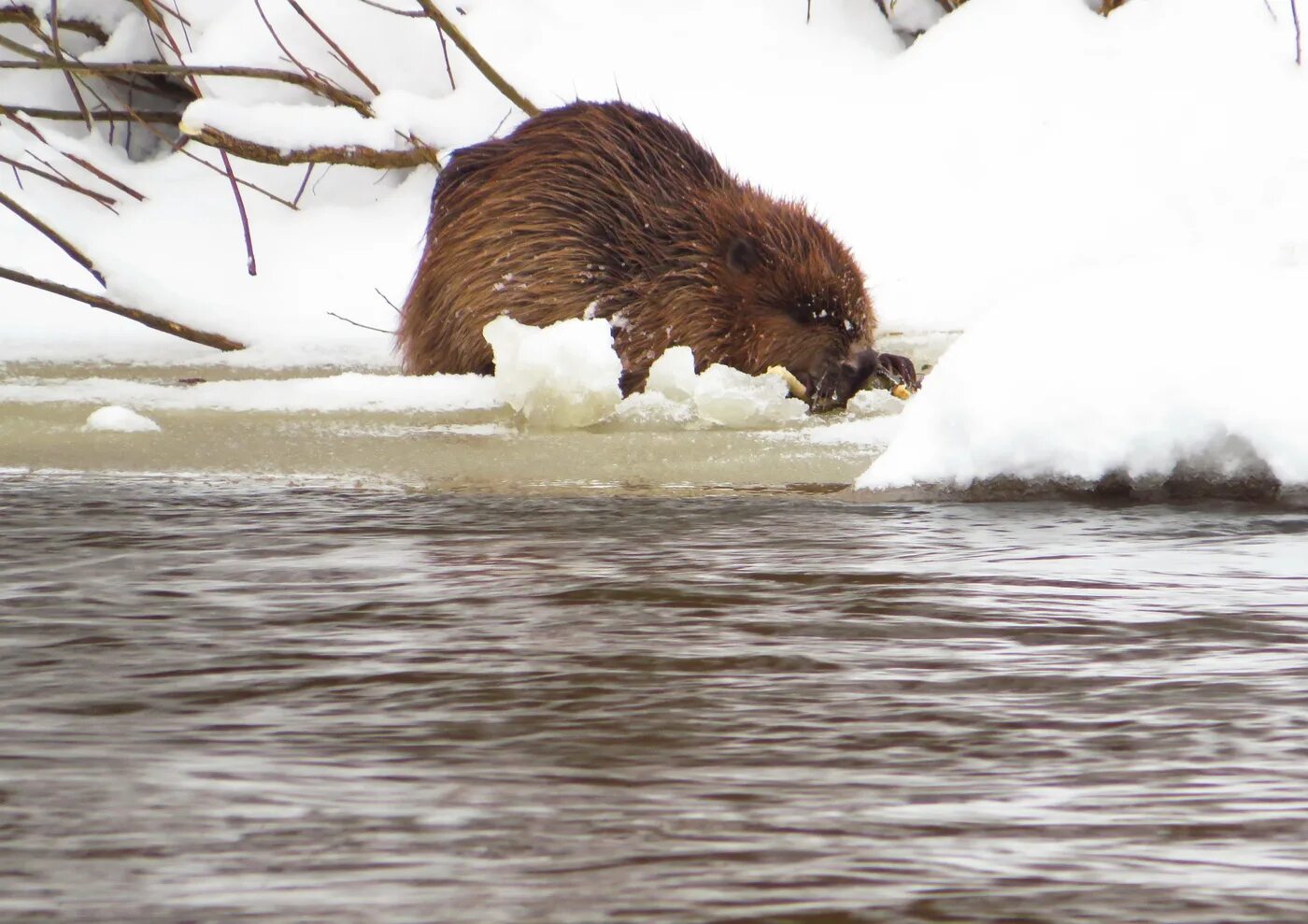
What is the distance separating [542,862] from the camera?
66.2 inches

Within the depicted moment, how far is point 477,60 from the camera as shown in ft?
21.6

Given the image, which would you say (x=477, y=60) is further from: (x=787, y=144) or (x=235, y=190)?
(x=787, y=144)

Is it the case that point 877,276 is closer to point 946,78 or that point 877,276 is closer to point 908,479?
point 946,78

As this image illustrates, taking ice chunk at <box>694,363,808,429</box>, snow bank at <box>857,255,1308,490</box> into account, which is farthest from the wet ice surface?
snow bank at <box>857,255,1308,490</box>

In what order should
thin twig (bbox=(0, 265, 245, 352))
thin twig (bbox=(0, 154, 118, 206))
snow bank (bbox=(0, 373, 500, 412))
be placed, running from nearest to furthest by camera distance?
snow bank (bbox=(0, 373, 500, 412)) < thin twig (bbox=(0, 265, 245, 352)) < thin twig (bbox=(0, 154, 118, 206))

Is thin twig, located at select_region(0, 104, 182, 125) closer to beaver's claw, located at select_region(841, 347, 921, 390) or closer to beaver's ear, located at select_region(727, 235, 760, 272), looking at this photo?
beaver's ear, located at select_region(727, 235, 760, 272)

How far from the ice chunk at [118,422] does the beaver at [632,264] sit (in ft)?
3.70

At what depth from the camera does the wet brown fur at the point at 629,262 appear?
5.13m

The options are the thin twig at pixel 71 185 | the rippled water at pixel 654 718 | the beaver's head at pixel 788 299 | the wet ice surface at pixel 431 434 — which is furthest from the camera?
Answer: the thin twig at pixel 71 185

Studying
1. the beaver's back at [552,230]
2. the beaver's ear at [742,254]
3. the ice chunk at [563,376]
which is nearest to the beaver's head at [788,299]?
the beaver's ear at [742,254]

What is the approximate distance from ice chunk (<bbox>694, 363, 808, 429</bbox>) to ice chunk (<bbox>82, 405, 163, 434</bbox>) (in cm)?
135

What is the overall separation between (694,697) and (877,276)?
4358 millimetres

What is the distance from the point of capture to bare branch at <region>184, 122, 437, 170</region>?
21.0 ft

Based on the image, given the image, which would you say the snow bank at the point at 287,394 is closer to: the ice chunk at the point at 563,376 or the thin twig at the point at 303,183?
the ice chunk at the point at 563,376
